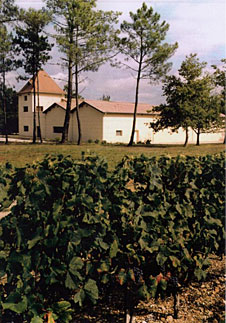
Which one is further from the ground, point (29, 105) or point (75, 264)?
point (29, 105)

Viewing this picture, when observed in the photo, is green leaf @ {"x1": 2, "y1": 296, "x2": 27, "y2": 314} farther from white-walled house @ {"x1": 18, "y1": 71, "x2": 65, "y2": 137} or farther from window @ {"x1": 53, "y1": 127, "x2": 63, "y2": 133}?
white-walled house @ {"x1": 18, "y1": 71, "x2": 65, "y2": 137}

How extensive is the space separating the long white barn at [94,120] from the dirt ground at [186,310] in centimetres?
2642

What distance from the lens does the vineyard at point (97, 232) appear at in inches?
86.2

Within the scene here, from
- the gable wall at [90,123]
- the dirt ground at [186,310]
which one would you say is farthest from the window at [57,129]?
the dirt ground at [186,310]

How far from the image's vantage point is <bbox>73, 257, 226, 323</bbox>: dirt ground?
8.98 feet

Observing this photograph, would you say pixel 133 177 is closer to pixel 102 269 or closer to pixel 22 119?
pixel 102 269

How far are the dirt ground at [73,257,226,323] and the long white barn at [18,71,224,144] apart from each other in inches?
1040

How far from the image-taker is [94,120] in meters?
31.3

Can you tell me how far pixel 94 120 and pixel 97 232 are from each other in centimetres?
2939

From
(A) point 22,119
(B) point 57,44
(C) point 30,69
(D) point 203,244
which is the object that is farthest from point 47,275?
(A) point 22,119

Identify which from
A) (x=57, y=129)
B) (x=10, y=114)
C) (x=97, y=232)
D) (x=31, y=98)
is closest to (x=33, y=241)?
(x=97, y=232)

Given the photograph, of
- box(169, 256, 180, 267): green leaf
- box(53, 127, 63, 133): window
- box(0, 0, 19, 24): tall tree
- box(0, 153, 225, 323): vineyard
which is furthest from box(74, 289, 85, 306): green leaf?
box(53, 127, 63, 133): window

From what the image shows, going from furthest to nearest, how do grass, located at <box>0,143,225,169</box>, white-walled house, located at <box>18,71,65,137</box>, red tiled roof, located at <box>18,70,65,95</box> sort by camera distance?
white-walled house, located at <box>18,71,65,137</box>
red tiled roof, located at <box>18,70,65,95</box>
grass, located at <box>0,143,225,169</box>

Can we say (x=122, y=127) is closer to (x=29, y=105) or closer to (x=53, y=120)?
(x=53, y=120)
